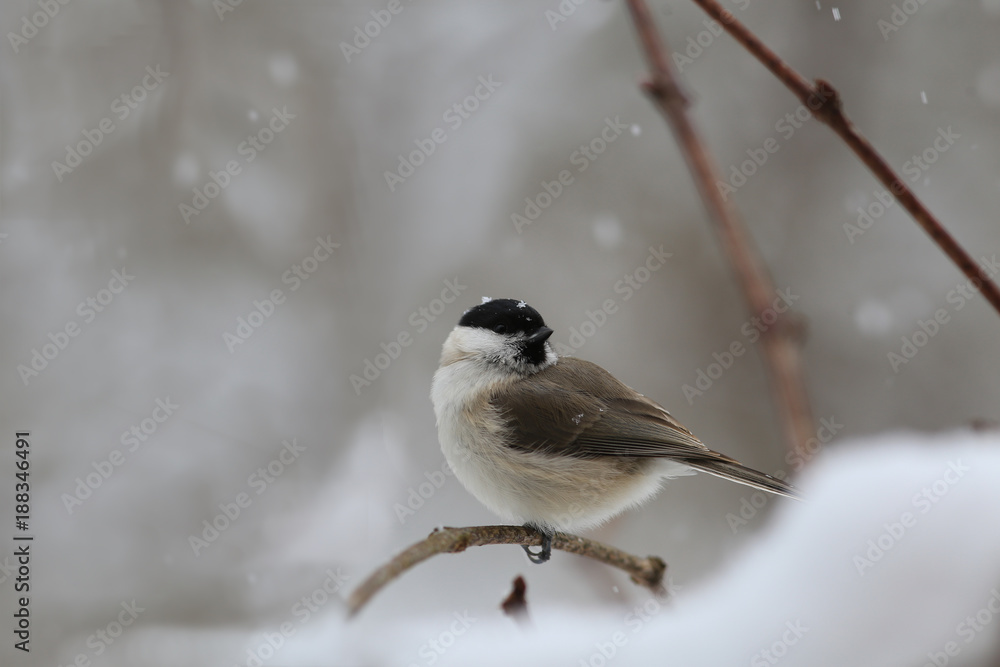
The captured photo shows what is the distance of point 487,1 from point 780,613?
18.7 ft

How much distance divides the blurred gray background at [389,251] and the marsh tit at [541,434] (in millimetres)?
1807

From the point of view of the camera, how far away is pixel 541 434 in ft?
8.64

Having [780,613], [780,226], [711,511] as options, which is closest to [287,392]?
[711,511]

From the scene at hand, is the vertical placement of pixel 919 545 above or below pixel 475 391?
above

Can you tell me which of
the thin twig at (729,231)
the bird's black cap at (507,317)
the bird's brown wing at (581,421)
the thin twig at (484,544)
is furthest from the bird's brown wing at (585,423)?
the thin twig at (729,231)

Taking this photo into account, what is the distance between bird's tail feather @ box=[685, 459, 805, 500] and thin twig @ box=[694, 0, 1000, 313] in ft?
2.96

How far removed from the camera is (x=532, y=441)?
263cm

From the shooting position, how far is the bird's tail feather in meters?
2.26

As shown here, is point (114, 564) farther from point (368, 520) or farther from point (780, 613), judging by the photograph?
point (780, 613)

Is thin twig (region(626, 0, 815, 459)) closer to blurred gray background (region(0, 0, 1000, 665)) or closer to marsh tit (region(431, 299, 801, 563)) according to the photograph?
marsh tit (region(431, 299, 801, 563))

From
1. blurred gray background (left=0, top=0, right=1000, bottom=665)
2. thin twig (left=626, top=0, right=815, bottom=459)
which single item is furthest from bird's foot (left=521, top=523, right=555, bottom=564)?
blurred gray background (left=0, top=0, right=1000, bottom=665)

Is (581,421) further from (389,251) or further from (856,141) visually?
(389,251)

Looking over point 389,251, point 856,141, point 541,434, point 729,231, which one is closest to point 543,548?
point 541,434

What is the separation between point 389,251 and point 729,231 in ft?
12.7
